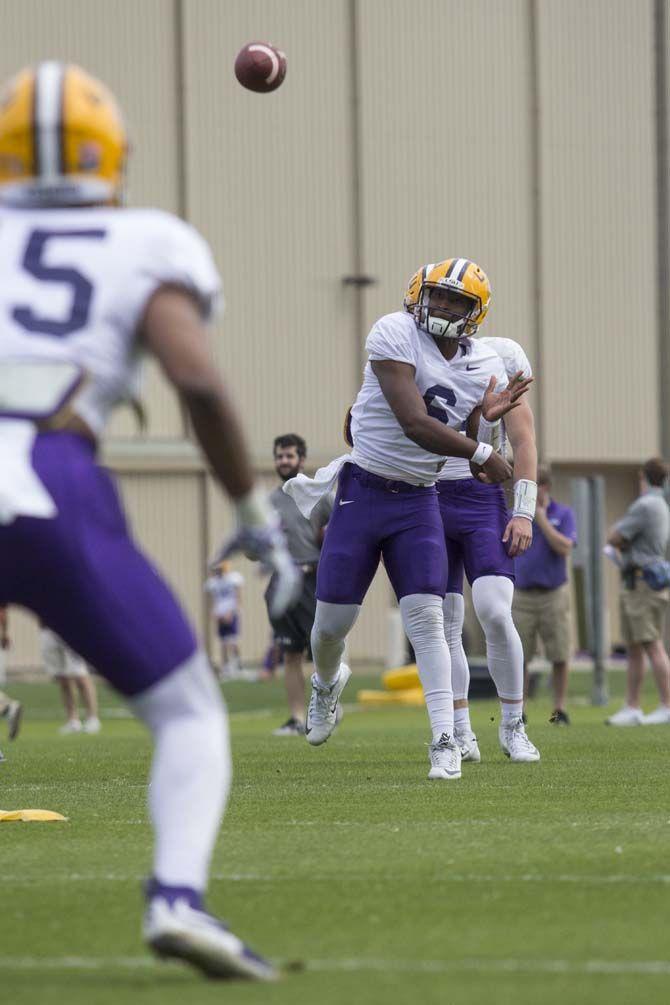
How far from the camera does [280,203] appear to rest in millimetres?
32031

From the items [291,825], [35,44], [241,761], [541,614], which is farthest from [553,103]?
[291,825]

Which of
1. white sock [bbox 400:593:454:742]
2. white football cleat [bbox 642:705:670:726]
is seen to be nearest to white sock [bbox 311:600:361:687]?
white sock [bbox 400:593:454:742]

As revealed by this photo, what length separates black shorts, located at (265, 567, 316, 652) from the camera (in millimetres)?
14195

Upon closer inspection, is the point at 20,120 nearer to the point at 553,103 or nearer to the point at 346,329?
the point at 346,329

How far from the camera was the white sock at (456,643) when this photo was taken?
9711 millimetres

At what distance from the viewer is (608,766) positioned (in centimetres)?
984

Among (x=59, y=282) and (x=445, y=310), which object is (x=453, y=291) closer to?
(x=445, y=310)

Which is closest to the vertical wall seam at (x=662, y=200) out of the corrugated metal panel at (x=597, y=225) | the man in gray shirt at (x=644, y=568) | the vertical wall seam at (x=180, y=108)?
the corrugated metal panel at (x=597, y=225)

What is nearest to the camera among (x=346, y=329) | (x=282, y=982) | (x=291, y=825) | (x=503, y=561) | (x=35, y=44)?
(x=282, y=982)

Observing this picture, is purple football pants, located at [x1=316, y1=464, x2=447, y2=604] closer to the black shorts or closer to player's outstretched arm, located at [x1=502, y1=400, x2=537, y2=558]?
player's outstretched arm, located at [x1=502, y1=400, x2=537, y2=558]

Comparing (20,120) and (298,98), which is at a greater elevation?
(298,98)

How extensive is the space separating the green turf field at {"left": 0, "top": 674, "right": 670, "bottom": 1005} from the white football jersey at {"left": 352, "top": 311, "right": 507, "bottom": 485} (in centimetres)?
144

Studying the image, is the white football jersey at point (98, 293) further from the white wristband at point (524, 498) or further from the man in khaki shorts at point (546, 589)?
the man in khaki shorts at point (546, 589)

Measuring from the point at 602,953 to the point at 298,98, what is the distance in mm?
28825
